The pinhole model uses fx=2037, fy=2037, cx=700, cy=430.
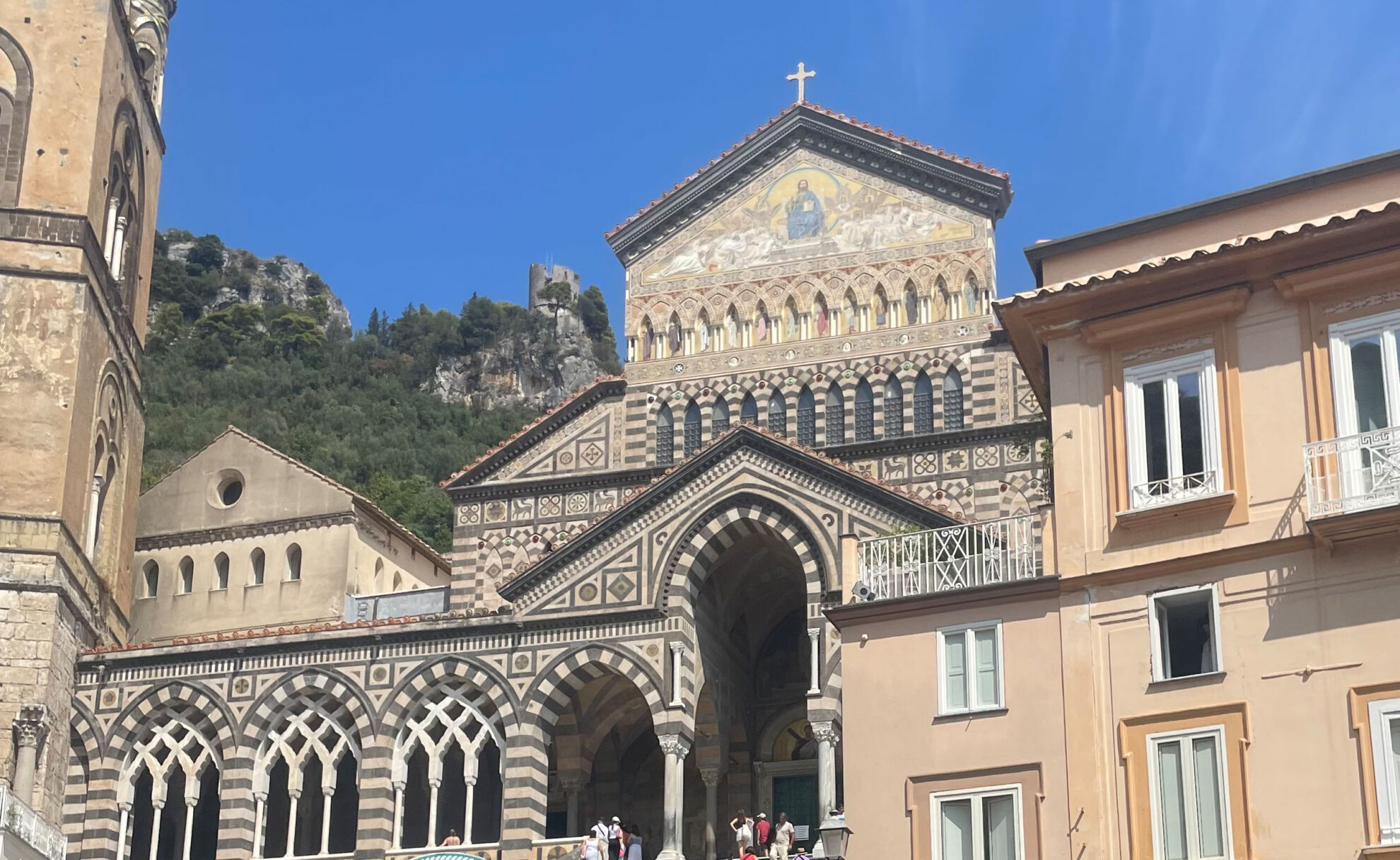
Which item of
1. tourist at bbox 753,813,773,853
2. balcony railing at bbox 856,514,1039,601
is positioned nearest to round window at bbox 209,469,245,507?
tourist at bbox 753,813,773,853

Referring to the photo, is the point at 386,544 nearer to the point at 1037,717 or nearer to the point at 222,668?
the point at 222,668

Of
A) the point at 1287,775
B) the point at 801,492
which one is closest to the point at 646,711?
the point at 801,492

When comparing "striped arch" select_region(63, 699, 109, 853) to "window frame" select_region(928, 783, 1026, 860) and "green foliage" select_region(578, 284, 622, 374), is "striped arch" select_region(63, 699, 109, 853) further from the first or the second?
"green foliage" select_region(578, 284, 622, 374)

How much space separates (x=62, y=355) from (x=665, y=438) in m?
10.9

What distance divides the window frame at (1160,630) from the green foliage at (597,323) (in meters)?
74.7

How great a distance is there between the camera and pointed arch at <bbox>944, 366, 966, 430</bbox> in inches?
1430

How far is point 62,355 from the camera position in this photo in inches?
1362

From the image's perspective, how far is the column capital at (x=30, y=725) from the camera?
3203cm

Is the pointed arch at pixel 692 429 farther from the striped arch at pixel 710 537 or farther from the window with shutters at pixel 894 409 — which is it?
the striped arch at pixel 710 537

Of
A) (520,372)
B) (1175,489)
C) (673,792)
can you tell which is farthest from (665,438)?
(520,372)

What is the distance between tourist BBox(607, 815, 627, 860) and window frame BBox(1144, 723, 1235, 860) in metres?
11.6

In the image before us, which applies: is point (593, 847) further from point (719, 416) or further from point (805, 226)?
point (805, 226)

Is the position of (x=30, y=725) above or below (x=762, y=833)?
above

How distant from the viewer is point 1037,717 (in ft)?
64.7
